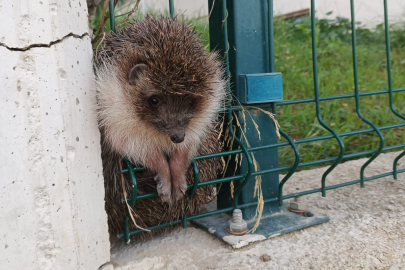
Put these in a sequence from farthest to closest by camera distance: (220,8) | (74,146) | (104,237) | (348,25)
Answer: (348,25) < (220,8) < (104,237) < (74,146)

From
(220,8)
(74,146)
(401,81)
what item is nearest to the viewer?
(74,146)

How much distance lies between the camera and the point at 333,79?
523cm

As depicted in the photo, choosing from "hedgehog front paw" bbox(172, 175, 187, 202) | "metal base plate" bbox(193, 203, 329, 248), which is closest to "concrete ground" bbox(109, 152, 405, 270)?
"metal base plate" bbox(193, 203, 329, 248)

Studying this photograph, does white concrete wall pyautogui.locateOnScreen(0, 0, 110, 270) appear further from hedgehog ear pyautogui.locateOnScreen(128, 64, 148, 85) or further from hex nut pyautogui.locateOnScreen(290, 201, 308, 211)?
hex nut pyautogui.locateOnScreen(290, 201, 308, 211)

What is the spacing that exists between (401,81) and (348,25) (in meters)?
2.37

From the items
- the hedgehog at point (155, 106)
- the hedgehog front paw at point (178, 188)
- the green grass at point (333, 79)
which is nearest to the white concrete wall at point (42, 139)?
the hedgehog at point (155, 106)

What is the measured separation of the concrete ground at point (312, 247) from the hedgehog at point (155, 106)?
7.5 inches

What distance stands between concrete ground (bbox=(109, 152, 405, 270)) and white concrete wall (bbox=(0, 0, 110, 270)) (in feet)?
1.36

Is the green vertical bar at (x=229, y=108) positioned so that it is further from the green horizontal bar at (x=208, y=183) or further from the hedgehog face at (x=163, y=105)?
the hedgehog face at (x=163, y=105)

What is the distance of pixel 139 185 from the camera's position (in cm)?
234

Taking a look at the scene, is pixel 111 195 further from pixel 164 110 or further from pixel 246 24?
pixel 246 24

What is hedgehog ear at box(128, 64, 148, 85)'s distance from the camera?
6.68 feet

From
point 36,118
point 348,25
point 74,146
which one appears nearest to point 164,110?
point 74,146

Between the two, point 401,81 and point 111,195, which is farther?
point 401,81
